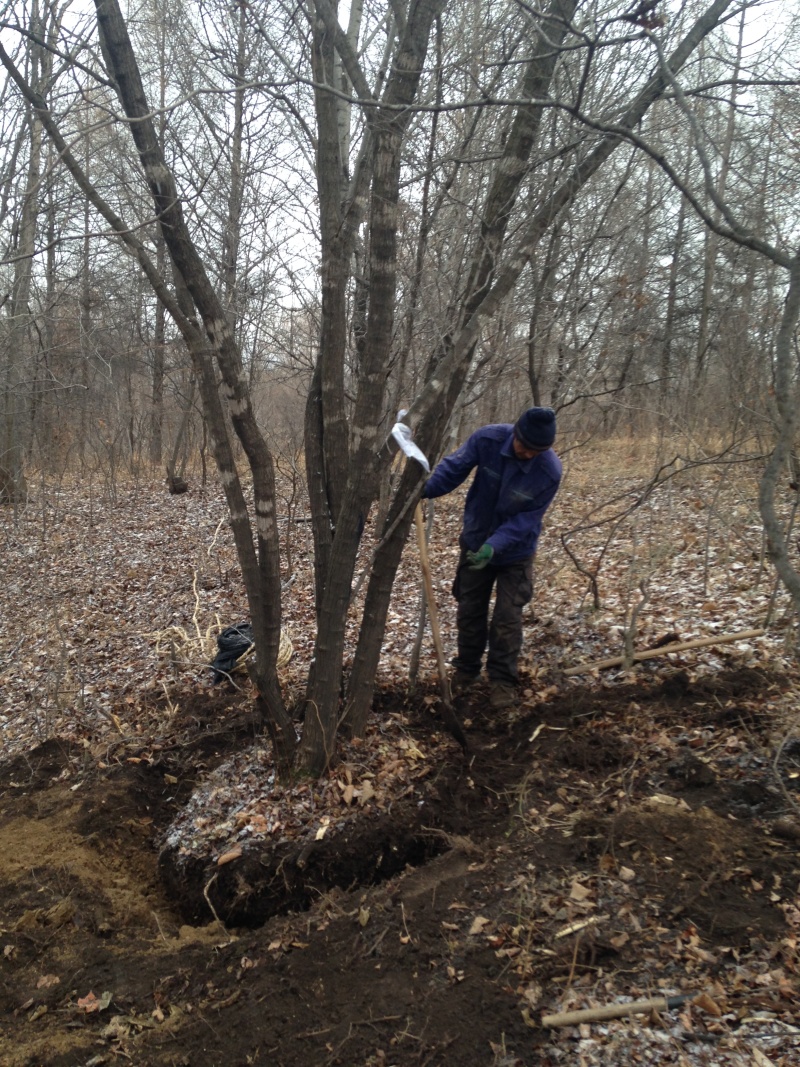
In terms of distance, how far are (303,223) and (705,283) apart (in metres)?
10.2

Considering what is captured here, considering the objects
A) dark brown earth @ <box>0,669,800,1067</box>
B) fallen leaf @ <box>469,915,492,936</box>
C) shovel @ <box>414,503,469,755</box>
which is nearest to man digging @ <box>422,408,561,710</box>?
shovel @ <box>414,503,469,755</box>

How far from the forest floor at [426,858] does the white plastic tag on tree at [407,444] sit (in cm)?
181

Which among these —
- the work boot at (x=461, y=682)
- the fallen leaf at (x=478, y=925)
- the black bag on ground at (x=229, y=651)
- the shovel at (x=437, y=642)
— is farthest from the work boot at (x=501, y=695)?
the black bag on ground at (x=229, y=651)

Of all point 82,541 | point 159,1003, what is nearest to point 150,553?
point 82,541

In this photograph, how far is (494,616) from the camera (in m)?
4.61

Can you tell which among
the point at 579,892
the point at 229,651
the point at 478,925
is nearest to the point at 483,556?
the point at 579,892

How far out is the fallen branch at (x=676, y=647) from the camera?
14.9 ft

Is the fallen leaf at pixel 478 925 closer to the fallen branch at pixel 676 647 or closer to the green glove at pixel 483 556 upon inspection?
the green glove at pixel 483 556

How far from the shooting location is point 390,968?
2613 millimetres

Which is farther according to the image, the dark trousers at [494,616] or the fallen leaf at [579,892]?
the dark trousers at [494,616]

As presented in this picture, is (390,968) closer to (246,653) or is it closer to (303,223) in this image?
(246,653)

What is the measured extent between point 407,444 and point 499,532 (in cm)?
105

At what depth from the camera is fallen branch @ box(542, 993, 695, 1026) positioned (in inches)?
87.6

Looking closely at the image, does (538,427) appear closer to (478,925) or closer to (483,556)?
(483,556)
